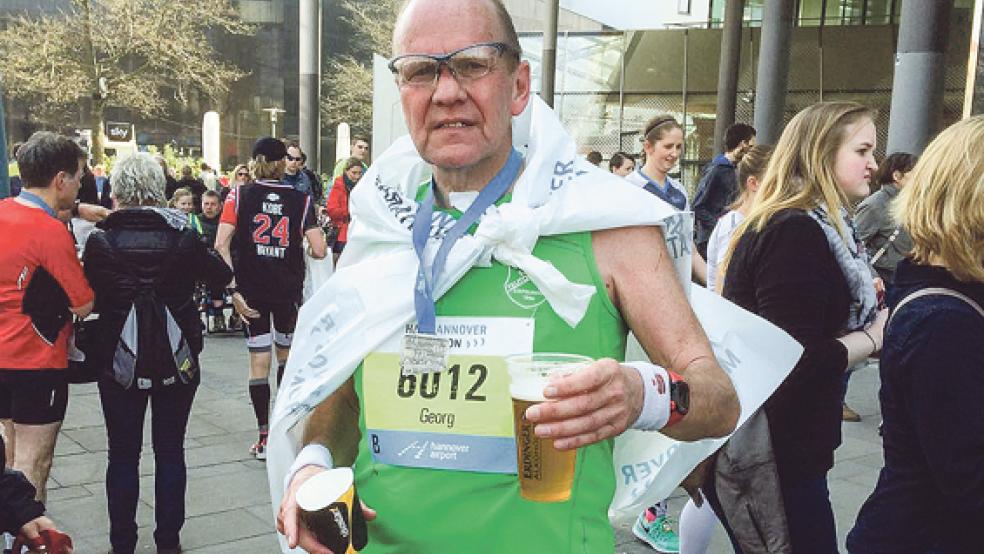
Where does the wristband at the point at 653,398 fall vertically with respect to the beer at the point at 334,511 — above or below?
above

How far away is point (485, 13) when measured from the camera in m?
1.86

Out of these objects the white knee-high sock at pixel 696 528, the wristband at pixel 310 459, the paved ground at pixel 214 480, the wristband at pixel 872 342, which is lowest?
the paved ground at pixel 214 480

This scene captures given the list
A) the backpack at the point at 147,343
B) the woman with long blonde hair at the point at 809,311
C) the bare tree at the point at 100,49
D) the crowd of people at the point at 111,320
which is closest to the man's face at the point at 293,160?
the crowd of people at the point at 111,320

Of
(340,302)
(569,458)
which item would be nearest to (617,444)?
(569,458)

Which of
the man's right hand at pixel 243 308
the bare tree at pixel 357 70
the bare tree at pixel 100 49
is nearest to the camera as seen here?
the man's right hand at pixel 243 308

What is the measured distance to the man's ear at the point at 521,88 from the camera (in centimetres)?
196

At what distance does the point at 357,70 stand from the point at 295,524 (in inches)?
1486

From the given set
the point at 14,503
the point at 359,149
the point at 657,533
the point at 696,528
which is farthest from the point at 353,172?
the point at 14,503

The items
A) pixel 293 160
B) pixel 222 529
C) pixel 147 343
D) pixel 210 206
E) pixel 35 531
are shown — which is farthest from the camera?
pixel 210 206

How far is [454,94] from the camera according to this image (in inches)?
72.4

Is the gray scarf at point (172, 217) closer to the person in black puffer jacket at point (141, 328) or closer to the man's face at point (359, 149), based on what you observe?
the person in black puffer jacket at point (141, 328)

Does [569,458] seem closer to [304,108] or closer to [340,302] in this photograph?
[340,302]

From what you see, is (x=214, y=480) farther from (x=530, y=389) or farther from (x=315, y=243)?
(x=530, y=389)

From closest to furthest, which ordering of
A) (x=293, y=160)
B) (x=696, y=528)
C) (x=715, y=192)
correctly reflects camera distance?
1. (x=696, y=528)
2. (x=715, y=192)
3. (x=293, y=160)
